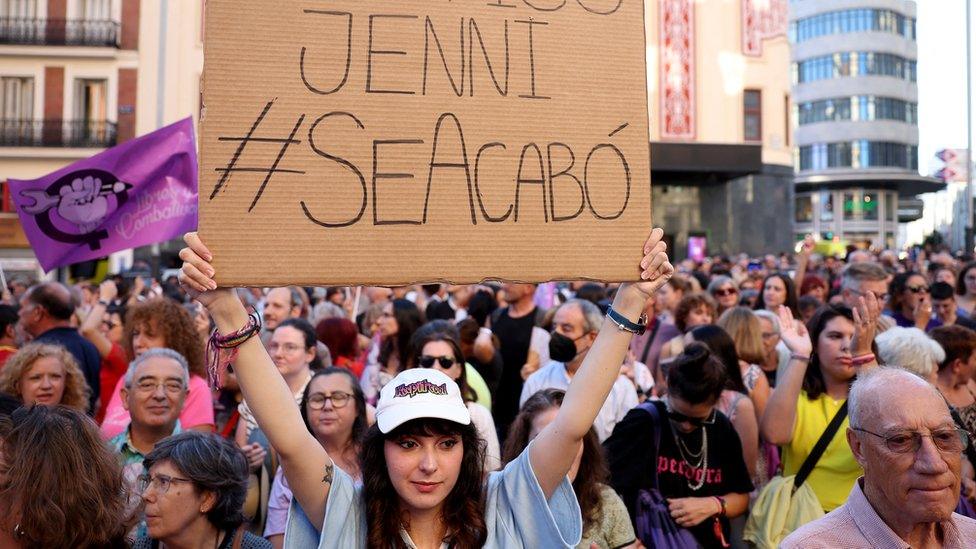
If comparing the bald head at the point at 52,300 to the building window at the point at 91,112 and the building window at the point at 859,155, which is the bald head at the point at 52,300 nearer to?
the building window at the point at 91,112

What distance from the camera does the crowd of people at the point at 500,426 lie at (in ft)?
7.49

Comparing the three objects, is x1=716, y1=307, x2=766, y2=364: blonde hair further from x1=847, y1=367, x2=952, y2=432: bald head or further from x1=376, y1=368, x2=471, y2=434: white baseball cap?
x1=376, y1=368, x2=471, y2=434: white baseball cap

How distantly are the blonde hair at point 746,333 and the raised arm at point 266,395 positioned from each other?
12.2 feet

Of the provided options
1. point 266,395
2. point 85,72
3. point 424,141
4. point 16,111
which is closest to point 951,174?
point 424,141

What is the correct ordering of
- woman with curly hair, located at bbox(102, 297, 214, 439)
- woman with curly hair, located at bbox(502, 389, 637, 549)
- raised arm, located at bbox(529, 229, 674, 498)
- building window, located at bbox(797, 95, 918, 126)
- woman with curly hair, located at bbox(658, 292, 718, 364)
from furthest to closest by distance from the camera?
building window, located at bbox(797, 95, 918, 126) → woman with curly hair, located at bbox(658, 292, 718, 364) → woman with curly hair, located at bbox(102, 297, 214, 439) → woman with curly hair, located at bbox(502, 389, 637, 549) → raised arm, located at bbox(529, 229, 674, 498)

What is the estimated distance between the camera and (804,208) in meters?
64.5

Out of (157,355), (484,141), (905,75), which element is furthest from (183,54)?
(905,75)

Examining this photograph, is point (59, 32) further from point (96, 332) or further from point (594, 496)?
point (594, 496)

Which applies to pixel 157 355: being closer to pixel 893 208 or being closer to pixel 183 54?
pixel 183 54

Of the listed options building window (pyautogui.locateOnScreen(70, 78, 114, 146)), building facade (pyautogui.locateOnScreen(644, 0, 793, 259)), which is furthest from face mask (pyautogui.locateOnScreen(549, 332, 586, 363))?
building window (pyautogui.locateOnScreen(70, 78, 114, 146))

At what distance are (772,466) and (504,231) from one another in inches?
107

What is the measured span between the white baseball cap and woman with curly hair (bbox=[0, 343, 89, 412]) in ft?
8.49

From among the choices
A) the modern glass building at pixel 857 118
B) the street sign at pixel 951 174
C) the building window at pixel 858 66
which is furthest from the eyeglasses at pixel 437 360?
the building window at pixel 858 66

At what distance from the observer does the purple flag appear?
5777mm
